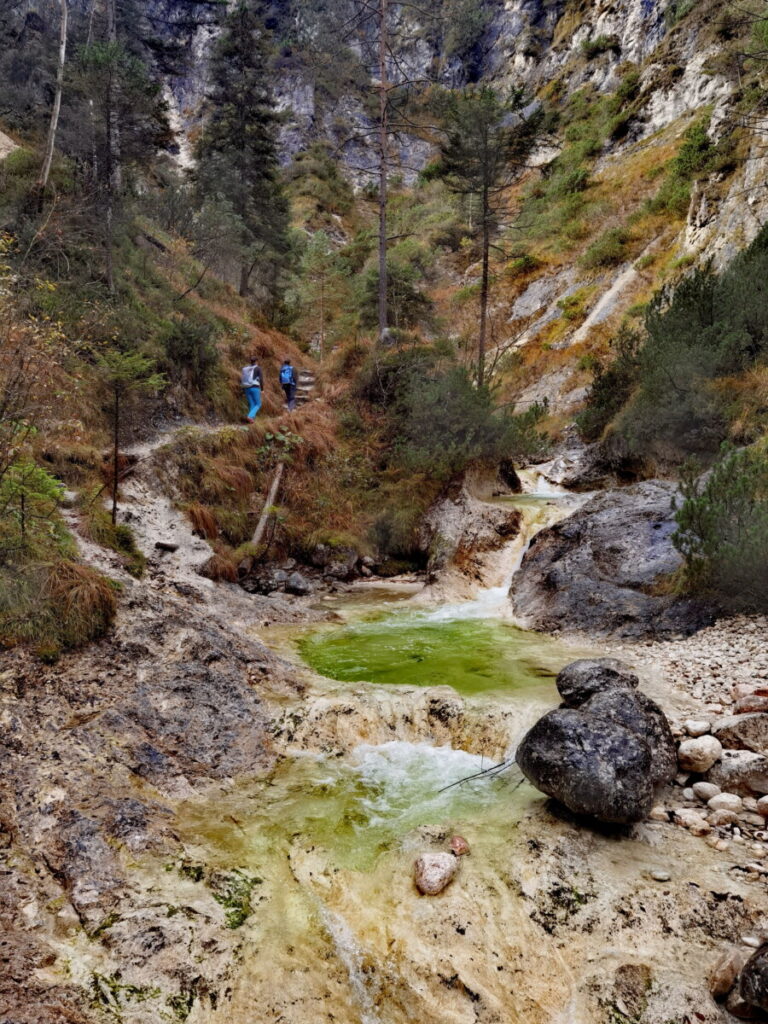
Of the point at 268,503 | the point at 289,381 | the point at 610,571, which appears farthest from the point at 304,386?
the point at 610,571

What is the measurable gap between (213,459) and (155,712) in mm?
7592

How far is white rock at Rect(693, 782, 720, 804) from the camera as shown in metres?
4.38

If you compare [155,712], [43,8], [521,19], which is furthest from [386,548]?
[521,19]

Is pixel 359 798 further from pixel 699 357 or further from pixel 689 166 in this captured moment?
pixel 689 166

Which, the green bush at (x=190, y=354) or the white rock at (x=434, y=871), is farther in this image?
the green bush at (x=190, y=354)

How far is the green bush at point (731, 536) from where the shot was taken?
22.5 feet

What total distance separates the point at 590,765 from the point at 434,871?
142cm

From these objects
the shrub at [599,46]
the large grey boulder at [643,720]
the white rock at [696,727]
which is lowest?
the white rock at [696,727]

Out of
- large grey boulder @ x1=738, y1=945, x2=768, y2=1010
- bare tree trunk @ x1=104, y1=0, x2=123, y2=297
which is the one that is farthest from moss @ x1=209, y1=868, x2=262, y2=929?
bare tree trunk @ x1=104, y1=0, x2=123, y2=297

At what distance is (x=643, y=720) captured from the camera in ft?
15.4

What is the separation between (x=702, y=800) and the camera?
14.4 feet

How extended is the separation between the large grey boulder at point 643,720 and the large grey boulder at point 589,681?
0.20 meters

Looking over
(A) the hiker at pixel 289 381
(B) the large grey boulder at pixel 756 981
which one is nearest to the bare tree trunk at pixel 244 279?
(A) the hiker at pixel 289 381

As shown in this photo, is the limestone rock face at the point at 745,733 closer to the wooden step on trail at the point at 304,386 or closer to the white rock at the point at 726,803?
the white rock at the point at 726,803
